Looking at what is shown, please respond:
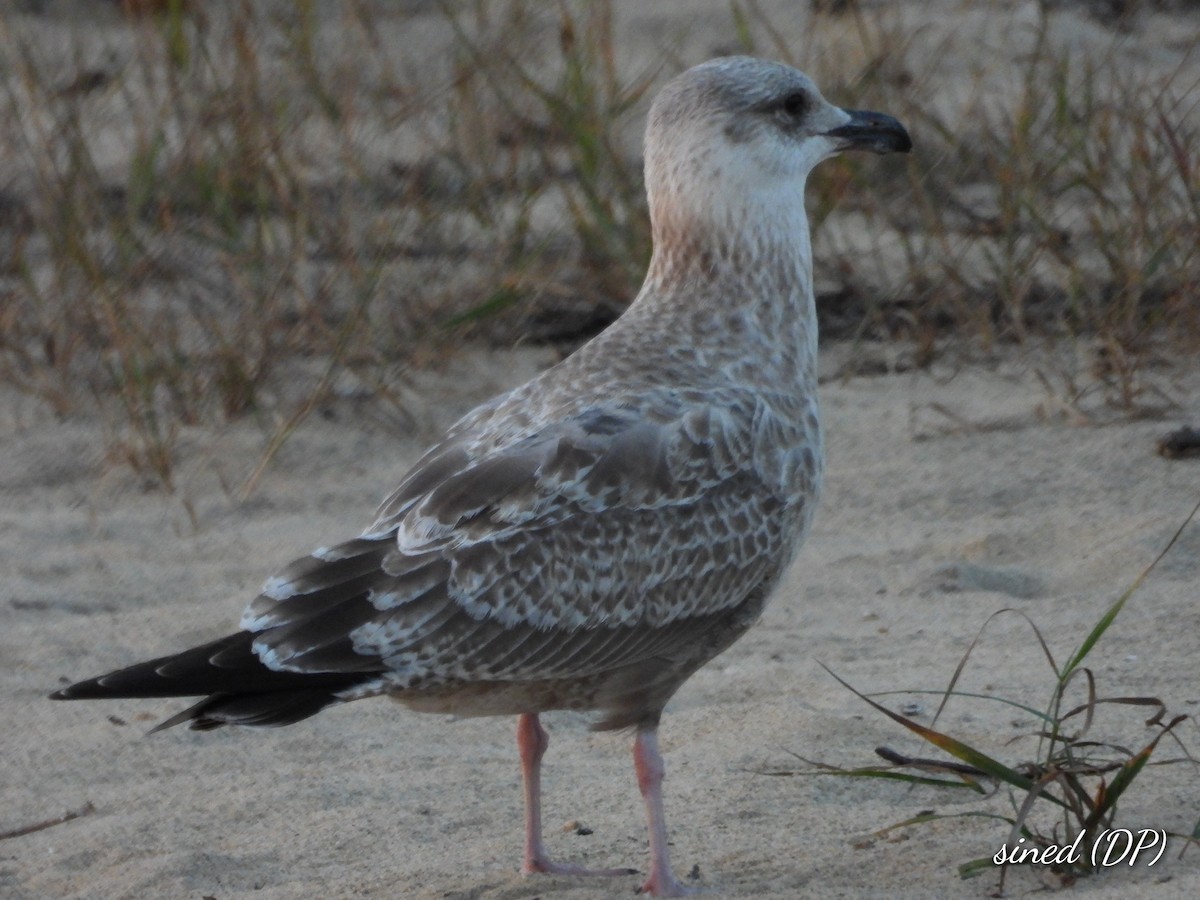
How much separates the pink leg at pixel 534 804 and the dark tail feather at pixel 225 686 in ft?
1.64

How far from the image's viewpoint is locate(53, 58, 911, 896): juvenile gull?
3.57 meters

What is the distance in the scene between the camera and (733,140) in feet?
13.5

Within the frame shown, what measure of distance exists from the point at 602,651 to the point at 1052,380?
2.99 metres

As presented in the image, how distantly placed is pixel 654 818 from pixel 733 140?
1469mm

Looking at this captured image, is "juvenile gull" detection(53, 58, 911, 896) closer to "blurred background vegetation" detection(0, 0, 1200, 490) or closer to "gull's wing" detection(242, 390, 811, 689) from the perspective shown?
"gull's wing" detection(242, 390, 811, 689)

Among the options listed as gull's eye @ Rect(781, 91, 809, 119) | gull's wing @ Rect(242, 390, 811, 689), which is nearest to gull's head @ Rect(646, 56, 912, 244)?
gull's eye @ Rect(781, 91, 809, 119)

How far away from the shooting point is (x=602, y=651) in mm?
3738

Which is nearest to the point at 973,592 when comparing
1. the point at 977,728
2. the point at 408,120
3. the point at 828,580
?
the point at 828,580

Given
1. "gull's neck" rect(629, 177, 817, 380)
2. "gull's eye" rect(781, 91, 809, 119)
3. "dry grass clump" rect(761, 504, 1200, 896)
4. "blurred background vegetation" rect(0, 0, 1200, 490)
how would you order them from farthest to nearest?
"blurred background vegetation" rect(0, 0, 1200, 490) < "gull's eye" rect(781, 91, 809, 119) < "gull's neck" rect(629, 177, 817, 380) < "dry grass clump" rect(761, 504, 1200, 896)

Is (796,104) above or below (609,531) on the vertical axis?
above

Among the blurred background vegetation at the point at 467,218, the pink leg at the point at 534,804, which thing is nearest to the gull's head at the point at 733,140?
the pink leg at the point at 534,804

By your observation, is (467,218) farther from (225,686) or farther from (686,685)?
(225,686)

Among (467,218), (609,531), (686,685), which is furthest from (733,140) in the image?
(467,218)

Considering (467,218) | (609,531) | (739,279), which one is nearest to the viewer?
(609,531)
